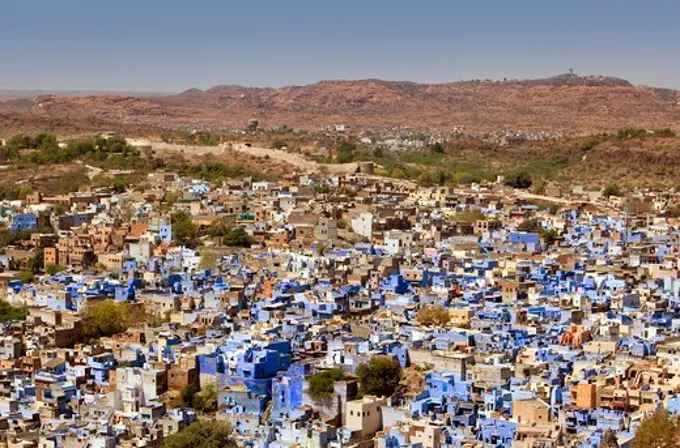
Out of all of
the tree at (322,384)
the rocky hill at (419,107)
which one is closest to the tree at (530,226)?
the tree at (322,384)

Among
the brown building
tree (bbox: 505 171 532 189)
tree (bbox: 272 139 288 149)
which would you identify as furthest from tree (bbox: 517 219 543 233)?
tree (bbox: 272 139 288 149)

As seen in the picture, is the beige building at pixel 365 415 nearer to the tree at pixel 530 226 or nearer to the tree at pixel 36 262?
the tree at pixel 36 262

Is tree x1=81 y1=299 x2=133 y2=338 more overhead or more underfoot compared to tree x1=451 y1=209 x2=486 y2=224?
more underfoot

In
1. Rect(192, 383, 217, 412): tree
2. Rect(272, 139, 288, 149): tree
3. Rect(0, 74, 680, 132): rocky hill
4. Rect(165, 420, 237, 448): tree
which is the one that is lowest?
Rect(192, 383, 217, 412): tree

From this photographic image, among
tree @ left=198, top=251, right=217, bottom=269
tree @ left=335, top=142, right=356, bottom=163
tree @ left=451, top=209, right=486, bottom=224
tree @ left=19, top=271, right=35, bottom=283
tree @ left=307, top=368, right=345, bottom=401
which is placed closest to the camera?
tree @ left=307, top=368, right=345, bottom=401

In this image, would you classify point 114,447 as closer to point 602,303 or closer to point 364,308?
point 364,308

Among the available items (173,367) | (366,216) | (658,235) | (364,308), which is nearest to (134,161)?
(366,216)

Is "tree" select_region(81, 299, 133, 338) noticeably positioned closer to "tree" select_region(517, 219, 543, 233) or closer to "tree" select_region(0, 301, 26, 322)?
"tree" select_region(0, 301, 26, 322)
